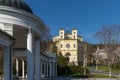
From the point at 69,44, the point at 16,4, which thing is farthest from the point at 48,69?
the point at 69,44

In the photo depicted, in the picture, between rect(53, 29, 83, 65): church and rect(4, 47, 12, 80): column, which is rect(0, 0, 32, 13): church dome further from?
rect(53, 29, 83, 65): church

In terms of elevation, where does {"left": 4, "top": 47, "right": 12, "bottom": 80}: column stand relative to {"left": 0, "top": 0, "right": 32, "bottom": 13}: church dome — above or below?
below

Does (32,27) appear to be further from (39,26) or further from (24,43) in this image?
(24,43)

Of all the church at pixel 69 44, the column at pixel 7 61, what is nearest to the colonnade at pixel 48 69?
the column at pixel 7 61

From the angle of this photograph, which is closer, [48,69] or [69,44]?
[48,69]

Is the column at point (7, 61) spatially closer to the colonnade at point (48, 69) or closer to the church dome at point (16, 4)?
the church dome at point (16, 4)

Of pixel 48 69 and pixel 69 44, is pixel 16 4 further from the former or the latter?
pixel 69 44

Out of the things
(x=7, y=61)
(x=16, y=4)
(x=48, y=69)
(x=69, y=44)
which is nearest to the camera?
(x=7, y=61)

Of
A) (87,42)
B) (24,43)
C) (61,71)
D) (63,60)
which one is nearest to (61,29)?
(87,42)

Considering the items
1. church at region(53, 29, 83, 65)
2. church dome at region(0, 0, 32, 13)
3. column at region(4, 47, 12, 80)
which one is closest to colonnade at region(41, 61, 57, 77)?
church dome at region(0, 0, 32, 13)

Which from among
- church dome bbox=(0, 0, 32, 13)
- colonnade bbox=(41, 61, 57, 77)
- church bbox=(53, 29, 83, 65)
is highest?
church bbox=(53, 29, 83, 65)

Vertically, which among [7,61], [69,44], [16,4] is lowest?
[7,61]

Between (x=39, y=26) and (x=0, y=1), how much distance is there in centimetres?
540

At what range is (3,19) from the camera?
25.5 m
